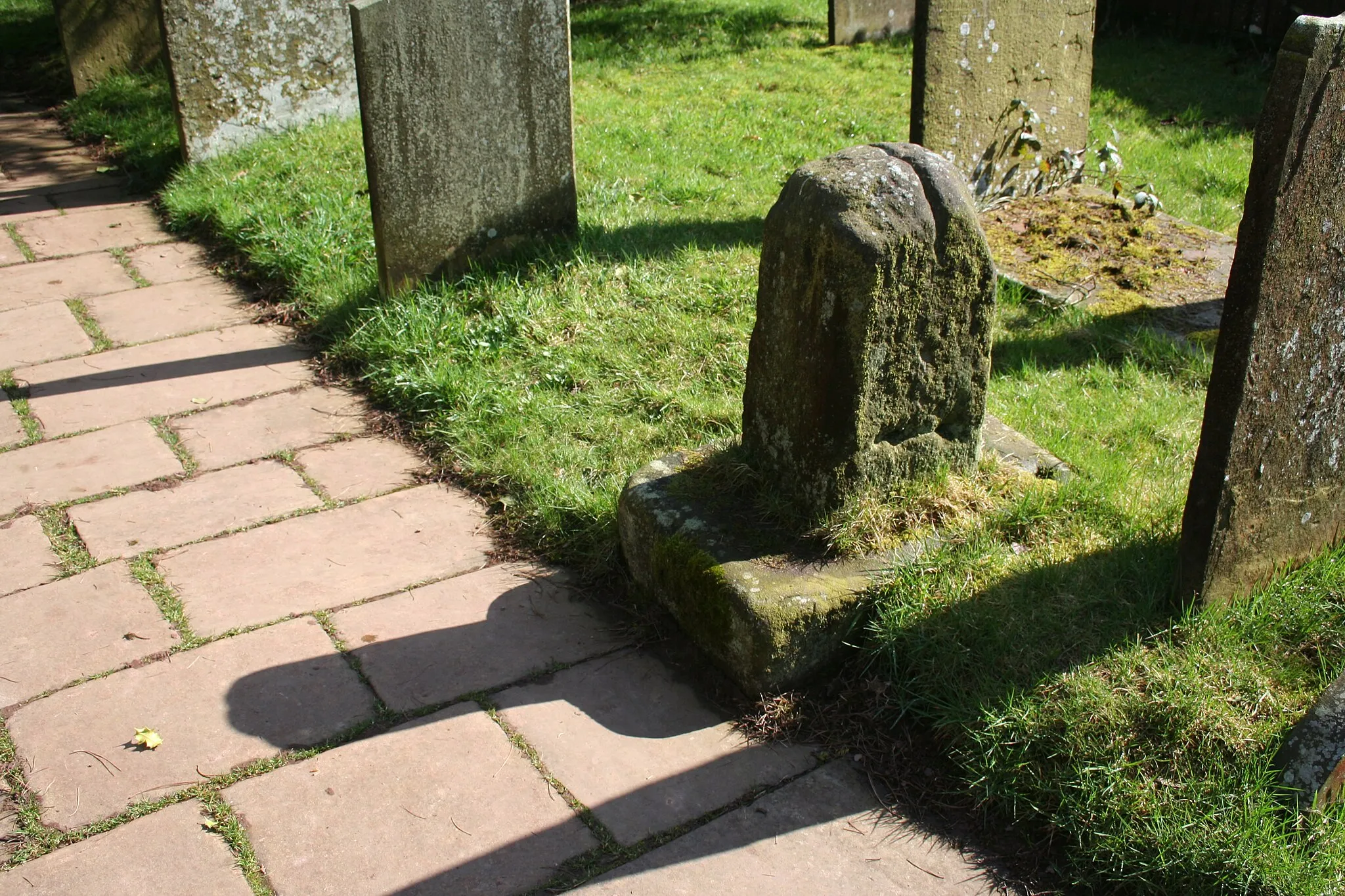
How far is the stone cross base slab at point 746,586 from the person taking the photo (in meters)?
2.93

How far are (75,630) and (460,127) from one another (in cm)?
267

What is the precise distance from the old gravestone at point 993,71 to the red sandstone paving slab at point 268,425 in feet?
10.5

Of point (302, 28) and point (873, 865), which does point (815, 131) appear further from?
point (873, 865)

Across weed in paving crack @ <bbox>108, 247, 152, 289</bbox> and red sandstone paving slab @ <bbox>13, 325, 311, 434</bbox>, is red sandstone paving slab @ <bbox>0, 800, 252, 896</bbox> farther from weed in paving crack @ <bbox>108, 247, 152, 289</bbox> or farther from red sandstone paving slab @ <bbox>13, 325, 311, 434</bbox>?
weed in paving crack @ <bbox>108, 247, 152, 289</bbox>

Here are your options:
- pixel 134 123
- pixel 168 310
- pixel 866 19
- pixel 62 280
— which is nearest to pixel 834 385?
pixel 168 310

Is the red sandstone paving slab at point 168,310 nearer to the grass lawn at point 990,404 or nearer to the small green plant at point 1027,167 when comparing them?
the grass lawn at point 990,404

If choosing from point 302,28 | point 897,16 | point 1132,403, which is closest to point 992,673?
point 1132,403

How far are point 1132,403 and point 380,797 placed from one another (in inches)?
121

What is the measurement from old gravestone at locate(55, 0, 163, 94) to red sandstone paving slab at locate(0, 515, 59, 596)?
5.65m

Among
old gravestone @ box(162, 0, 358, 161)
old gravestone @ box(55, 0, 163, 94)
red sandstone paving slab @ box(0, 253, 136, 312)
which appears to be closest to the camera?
red sandstone paving slab @ box(0, 253, 136, 312)

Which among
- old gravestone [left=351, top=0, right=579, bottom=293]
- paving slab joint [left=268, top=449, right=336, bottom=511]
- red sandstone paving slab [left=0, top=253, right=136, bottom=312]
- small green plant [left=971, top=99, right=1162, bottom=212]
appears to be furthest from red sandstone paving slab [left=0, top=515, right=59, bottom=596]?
small green plant [left=971, top=99, right=1162, bottom=212]

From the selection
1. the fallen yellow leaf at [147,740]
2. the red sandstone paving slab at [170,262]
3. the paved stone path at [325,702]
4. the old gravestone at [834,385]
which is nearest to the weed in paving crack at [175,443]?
the paved stone path at [325,702]

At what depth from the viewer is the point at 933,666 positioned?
290cm

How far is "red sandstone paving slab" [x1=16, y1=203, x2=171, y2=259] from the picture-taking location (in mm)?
6102
